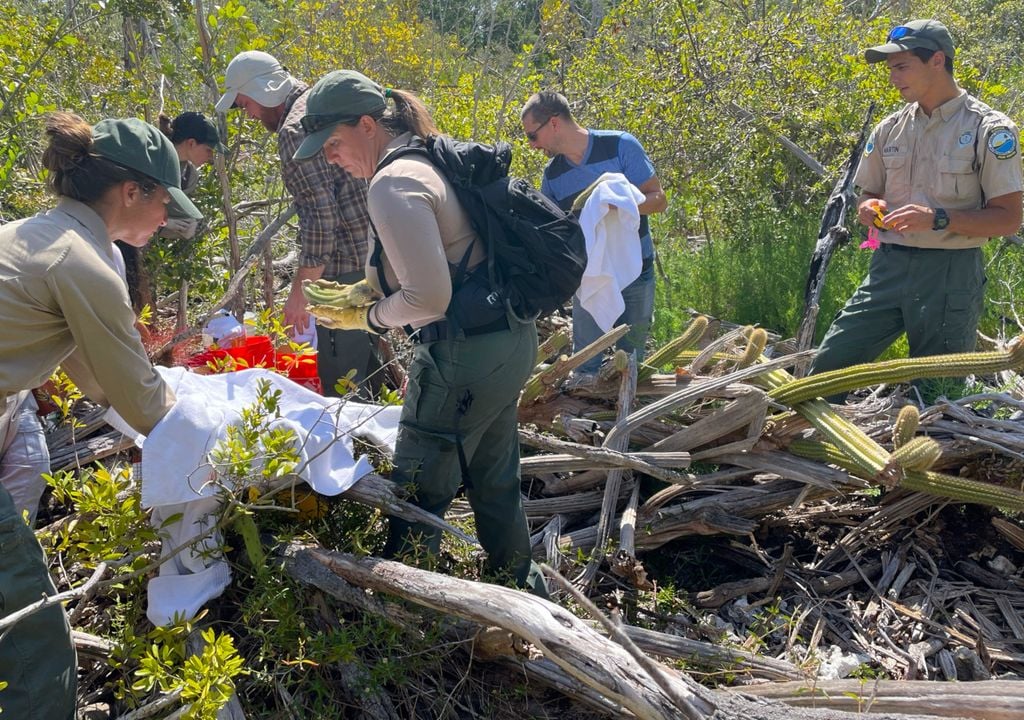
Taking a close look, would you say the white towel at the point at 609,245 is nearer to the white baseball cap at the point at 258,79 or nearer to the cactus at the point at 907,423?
the cactus at the point at 907,423

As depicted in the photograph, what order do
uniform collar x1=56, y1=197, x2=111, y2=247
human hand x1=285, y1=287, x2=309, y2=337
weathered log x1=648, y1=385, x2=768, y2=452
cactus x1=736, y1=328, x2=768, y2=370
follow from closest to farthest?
uniform collar x1=56, y1=197, x2=111, y2=247 → weathered log x1=648, y1=385, x2=768, y2=452 → cactus x1=736, y1=328, x2=768, y2=370 → human hand x1=285, y1=287, x2=309, y2=337

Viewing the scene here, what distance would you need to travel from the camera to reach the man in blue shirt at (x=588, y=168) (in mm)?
4984

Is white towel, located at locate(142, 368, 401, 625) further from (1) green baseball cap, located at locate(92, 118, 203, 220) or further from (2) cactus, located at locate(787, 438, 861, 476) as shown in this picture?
(2) cactus, located at locate(787, 438, 861, 476)

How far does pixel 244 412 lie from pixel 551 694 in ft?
4.65

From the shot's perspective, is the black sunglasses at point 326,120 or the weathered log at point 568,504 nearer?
the black sunglasses at point 326,120

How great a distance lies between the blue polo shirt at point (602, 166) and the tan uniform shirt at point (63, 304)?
305 cm

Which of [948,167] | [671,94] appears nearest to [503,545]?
[948,167]

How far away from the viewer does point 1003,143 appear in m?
4.00

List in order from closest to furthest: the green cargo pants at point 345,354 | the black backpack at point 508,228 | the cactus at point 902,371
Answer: the black backpack at point 508,228
the cactus at point 902,371
the green cargo pants at point 345,354

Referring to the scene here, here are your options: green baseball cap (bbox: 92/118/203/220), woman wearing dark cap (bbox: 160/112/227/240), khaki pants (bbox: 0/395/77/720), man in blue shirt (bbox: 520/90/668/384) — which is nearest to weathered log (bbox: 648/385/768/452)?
man in blue shirt (bbox: 520/90/668/384)

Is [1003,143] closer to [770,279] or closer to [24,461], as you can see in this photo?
[770,279]

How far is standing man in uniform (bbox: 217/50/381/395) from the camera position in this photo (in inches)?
175

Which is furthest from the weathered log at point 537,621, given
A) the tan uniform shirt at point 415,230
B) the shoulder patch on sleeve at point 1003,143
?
the shoulder patch on sleeve at point 1003,143

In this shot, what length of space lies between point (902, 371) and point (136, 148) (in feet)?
9.90
